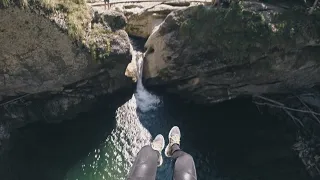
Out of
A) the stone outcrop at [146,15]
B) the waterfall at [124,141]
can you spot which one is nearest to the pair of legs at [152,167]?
the waterfall at [124,141]

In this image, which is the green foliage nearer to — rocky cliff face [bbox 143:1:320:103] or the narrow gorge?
the narrow gorge

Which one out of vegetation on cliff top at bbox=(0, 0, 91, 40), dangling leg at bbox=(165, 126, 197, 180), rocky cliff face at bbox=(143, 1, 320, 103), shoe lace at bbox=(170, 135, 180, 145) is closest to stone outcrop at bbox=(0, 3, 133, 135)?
vegetation on cliff top at bbox=(0, 0, 91, 40)

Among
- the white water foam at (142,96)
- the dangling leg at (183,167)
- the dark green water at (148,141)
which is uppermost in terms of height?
the dangling leg at (183,167)

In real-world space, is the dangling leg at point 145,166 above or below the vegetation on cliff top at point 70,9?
below

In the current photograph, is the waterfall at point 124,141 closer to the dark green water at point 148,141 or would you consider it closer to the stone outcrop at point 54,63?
the dark green water at point 148,141

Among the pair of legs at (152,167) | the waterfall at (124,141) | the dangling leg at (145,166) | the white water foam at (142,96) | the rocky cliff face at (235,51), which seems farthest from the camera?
the white water foam at (142,96)

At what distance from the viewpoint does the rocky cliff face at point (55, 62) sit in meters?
16.5

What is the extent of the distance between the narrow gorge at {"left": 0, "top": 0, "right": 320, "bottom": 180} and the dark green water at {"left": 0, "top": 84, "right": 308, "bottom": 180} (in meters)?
0.06

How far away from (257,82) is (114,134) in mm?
8312

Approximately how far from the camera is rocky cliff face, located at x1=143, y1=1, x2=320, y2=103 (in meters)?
18.2

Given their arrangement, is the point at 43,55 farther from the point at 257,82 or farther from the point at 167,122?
the point at 257,82

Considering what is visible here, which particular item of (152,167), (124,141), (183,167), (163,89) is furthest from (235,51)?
(152,167)

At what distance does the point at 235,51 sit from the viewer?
19.0m

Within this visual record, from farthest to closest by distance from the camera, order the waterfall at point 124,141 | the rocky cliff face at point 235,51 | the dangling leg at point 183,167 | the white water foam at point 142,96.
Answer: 1. the white water foam at point 142,96
2. the waterfall at point 124,141
3. the rocky cliff face at point 235,51
4. the dangling leg at point 183,167
